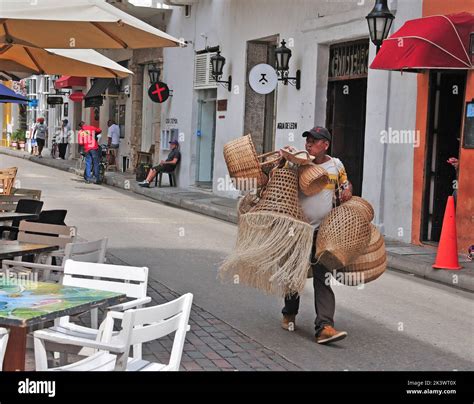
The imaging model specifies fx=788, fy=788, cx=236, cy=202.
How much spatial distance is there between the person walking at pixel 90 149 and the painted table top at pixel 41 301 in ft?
65.2

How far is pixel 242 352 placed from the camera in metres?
6.42

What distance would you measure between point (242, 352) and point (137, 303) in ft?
5.67

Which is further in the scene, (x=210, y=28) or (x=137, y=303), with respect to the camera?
(x=210, y=28)

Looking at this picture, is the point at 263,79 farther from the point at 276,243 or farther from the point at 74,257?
the point at 74,257

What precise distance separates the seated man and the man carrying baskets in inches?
646

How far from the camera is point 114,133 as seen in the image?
1155 inches

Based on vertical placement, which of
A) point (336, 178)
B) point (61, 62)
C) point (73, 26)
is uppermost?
point (73, 26)

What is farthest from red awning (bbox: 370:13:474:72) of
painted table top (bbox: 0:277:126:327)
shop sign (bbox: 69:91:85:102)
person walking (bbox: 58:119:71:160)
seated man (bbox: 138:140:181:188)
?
person walking (bbox: 58:119:71:160)

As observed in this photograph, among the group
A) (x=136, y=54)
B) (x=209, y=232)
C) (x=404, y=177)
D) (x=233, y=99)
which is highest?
(x=136, y=54)

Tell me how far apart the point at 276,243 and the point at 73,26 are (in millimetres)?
3326

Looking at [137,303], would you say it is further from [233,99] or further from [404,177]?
[233,99]

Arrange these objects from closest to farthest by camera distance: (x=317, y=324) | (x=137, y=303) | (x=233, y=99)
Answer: (x=137, y=303) → (x=317, y=324) → (x=233, y=99)

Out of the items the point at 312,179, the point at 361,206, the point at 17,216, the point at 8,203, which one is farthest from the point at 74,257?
the point at 8,203

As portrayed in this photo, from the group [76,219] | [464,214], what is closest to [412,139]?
[464,214]
